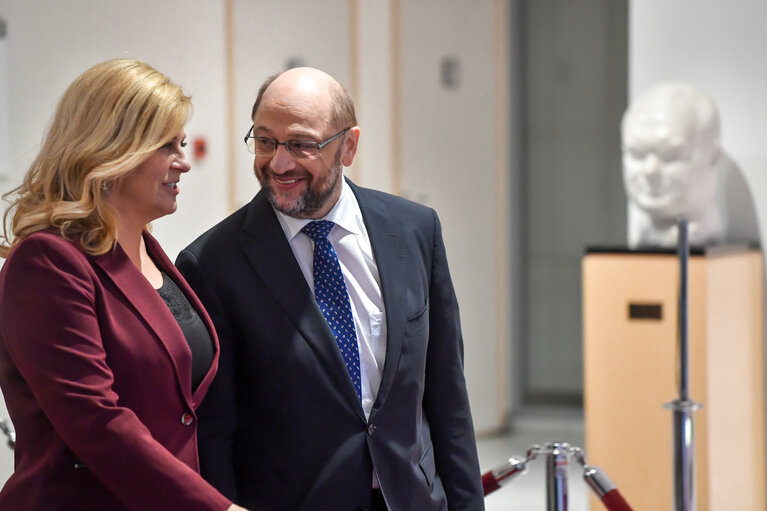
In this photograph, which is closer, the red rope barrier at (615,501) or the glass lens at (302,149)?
the glass lens at (302,149)

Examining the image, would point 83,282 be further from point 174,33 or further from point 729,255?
point 729,255

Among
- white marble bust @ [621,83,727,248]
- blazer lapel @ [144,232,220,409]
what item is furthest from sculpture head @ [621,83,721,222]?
blazer lapel @ [144,232,220,409]

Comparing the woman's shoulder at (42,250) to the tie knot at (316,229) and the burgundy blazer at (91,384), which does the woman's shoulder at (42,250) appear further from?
the tie knot at (316,229)

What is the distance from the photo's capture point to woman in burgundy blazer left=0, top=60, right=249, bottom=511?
189cm

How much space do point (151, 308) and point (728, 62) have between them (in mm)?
4468

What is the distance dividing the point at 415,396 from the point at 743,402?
3525 millimetres

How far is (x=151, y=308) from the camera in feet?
6.79

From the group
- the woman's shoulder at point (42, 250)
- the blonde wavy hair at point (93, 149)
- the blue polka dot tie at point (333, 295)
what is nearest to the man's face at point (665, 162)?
the blue polka dot tie at point (333, 295)

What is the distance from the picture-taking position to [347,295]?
2414mm

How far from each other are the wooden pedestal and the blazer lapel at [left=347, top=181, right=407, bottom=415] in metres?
2.91

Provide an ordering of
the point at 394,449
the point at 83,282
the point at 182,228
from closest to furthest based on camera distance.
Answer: the point at 83,282 < the point at 394,449 < the point at 182,228

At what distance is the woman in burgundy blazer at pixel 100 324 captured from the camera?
1.89 m

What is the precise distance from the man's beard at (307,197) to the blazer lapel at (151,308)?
0.37 meters

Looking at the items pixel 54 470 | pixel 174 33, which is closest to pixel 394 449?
pixel 54 470
